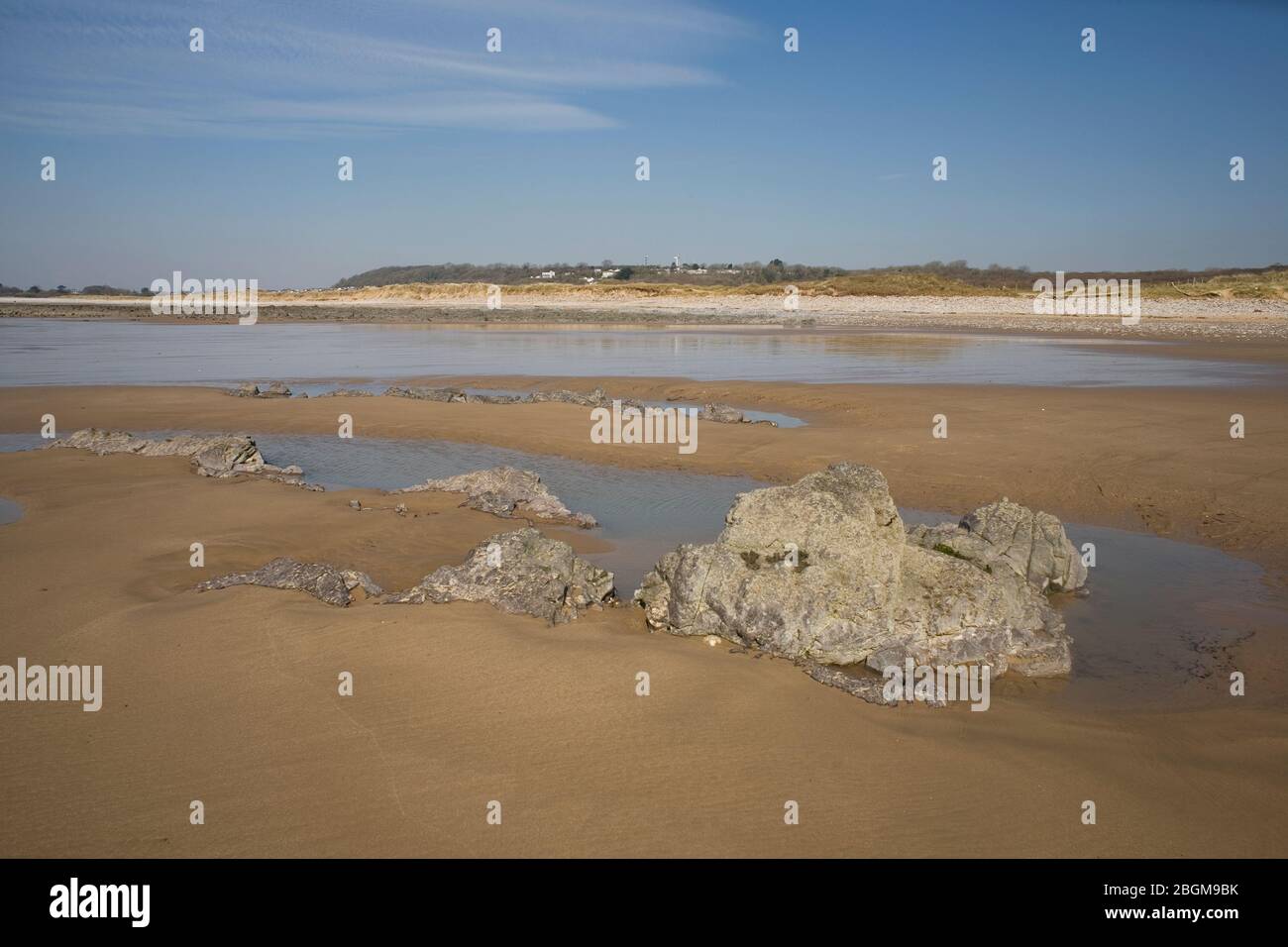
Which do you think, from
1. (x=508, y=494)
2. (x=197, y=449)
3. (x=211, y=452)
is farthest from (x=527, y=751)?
(x=197, y=449)

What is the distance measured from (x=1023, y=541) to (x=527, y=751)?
5.07m

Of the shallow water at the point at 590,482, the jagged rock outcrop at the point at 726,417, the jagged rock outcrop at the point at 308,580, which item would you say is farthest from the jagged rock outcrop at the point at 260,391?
the jagged rock outcrop at the point at 308,580

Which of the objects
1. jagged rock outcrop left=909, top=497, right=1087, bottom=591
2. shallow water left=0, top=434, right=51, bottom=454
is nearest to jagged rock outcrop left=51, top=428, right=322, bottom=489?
shallow water left=0, top=434, right=51, bottom=454

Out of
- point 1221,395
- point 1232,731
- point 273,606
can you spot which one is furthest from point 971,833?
point 1221,395

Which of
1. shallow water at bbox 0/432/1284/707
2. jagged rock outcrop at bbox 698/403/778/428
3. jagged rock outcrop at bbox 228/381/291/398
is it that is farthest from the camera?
jagged rock outcrop at bbox 228/381/291/398

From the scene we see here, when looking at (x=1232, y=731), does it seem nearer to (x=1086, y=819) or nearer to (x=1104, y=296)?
(x=1086, y=819)

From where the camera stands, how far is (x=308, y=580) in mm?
6867

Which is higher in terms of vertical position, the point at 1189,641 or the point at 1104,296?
the point at 1104,296

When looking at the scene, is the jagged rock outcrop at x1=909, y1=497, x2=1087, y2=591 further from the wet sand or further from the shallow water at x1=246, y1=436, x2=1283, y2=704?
the wet sand

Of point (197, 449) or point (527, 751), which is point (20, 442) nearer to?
point (197, 449)

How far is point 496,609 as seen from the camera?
6457 mm

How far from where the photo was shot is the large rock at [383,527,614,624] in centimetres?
655

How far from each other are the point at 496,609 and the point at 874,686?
2.72 metres

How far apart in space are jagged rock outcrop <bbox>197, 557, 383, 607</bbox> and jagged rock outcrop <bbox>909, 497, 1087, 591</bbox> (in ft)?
14.7
